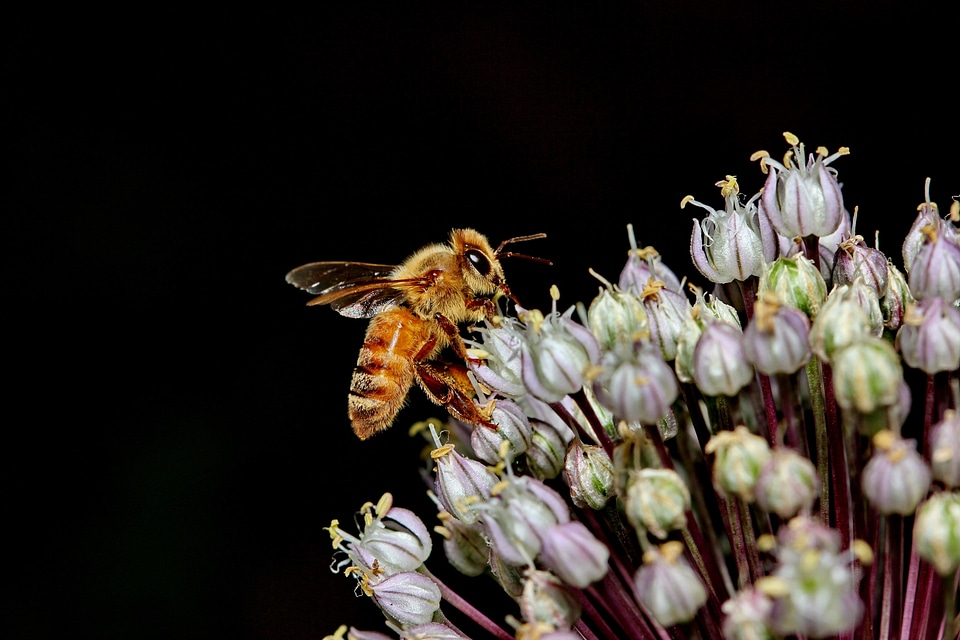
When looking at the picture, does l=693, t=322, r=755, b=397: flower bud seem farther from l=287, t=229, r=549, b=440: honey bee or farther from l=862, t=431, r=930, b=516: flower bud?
l=287, t=229, r=549, b=440: honey bee

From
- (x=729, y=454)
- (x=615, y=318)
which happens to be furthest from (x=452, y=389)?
(x=729, y=454)

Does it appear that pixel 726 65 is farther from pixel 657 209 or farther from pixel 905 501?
pixel 905 501

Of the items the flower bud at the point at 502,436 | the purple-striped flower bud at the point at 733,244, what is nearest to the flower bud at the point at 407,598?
the flower bud at the point at 502,436

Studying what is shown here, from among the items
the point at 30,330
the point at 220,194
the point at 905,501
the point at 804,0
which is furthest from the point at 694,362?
the point at 30,330

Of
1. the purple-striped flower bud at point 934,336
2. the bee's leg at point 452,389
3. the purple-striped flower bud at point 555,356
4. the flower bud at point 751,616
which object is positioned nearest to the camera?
the flower bud at point 751,616

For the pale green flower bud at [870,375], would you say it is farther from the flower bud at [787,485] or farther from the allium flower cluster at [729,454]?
the flower bud at [787,485]

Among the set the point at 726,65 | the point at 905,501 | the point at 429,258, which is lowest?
the point at 905,501

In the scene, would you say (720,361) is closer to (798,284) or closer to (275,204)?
(798,284)
